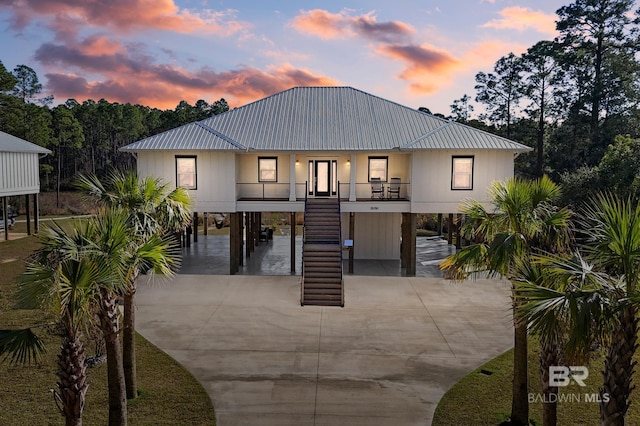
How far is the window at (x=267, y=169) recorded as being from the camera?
2338 cm

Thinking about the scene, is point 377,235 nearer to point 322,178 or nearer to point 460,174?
point 322,178

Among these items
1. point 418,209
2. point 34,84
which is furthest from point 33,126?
point 418,209

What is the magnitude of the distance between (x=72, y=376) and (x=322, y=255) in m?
13.2

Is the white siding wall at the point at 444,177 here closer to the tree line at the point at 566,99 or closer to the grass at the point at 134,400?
the tree line at the point at 566,99

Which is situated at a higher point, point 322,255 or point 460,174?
point 460,174

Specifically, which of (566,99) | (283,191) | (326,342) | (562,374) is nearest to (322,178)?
(283,191)

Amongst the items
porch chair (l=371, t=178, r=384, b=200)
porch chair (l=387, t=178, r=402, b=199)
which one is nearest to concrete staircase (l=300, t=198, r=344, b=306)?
porch chair (l=371, t=178, r=384, b=200)

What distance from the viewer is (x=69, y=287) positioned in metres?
6.02

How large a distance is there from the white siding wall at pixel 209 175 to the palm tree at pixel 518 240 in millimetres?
14118

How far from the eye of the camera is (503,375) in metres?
10.7

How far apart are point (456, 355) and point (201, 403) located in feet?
21.0

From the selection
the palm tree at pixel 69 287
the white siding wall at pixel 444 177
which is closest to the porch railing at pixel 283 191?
the white siding wall at pixel 444 177

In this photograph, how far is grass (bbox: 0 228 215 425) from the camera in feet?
28.1

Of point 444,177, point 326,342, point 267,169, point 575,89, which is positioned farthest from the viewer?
point 575,89
